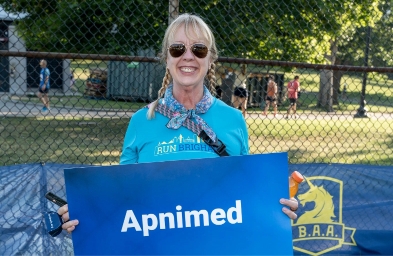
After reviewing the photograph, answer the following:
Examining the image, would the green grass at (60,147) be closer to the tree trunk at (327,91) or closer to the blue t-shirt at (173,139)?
the tree trunk at (327,91)

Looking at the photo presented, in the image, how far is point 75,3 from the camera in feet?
35.0

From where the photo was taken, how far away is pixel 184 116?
2.33 meters

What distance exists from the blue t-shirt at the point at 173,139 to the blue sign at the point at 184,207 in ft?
0.38

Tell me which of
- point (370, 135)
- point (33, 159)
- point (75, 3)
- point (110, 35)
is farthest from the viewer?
point (370, 135)

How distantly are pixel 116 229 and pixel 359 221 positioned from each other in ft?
10.8

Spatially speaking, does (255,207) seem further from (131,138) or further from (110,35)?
(110,35)

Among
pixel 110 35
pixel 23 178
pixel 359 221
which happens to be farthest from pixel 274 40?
pixel 23 178

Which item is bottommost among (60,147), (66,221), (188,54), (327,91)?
(66,221)

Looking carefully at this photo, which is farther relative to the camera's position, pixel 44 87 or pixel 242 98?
pixel 44 87

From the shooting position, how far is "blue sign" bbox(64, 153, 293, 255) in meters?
2.22

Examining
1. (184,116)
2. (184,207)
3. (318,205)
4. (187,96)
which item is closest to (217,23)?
(318,205)

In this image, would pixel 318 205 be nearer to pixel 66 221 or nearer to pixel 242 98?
pixel 66 221

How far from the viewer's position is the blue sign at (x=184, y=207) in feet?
7.27

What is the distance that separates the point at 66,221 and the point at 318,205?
3067 mm
